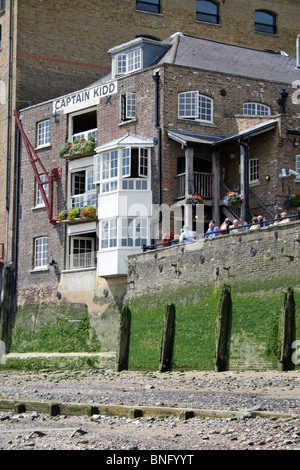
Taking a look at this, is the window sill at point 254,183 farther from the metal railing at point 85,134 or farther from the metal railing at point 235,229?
the metal railing at point 85,134

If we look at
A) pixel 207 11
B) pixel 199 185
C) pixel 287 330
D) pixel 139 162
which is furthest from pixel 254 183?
pixel 207 11

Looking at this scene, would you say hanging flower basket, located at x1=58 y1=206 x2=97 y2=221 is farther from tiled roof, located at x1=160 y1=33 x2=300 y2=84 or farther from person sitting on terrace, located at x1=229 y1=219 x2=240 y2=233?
person sitting on terrace, located at x1=229 y1=219 x2=240 y2=233

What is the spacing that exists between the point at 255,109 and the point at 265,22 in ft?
48.8

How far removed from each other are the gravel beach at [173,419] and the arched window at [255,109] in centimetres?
1317

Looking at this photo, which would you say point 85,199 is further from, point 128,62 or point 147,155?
point 128,62

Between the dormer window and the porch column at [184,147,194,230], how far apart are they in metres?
5.47

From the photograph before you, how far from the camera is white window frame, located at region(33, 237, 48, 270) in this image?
4159cm

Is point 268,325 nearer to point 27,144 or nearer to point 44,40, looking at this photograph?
point 27,144

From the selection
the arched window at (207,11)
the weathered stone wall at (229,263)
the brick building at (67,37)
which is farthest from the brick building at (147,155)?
the arched window at (207,11)

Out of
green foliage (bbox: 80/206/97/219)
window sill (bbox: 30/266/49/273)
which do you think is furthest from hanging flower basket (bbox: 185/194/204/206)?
window sill (bbox: 30/266/49/273)

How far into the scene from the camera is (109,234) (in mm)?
37188

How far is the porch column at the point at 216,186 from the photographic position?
120 feet
